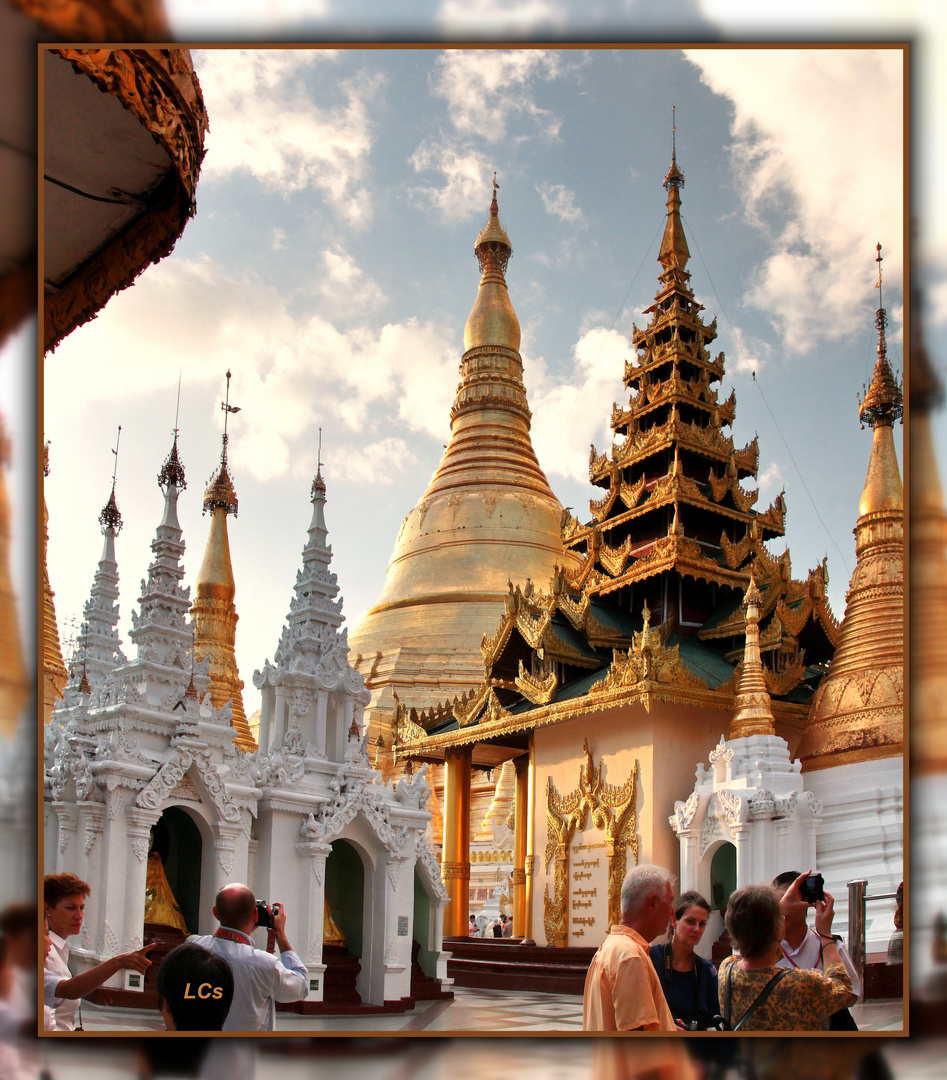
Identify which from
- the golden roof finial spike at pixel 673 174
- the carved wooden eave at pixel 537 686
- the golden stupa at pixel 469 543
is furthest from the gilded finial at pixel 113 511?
the golden stupa at pixel 469 543

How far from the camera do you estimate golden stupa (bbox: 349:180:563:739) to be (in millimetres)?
21016

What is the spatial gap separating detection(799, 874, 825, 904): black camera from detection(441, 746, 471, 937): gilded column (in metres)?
11.8

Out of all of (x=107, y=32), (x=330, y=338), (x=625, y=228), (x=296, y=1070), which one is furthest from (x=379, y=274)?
(x=296, y=1070)

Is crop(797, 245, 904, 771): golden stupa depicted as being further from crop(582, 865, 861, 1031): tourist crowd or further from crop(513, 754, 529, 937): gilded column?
crop(582, 865, 861, 1031): tourist crowd

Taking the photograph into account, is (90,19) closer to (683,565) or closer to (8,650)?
(8,650)

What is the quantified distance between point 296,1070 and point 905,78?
4.25 meters

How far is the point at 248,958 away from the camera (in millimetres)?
3574

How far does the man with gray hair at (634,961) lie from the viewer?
9.86ft

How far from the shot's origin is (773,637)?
12.8 metres

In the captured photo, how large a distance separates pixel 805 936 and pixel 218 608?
16.6 meters

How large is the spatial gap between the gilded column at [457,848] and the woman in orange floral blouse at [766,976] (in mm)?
12003

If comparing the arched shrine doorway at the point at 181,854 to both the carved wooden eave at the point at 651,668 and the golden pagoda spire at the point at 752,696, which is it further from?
the golden pagoda spire at the point at 752,696

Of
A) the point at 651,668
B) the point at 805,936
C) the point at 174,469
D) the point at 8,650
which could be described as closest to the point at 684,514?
the point at 651,668

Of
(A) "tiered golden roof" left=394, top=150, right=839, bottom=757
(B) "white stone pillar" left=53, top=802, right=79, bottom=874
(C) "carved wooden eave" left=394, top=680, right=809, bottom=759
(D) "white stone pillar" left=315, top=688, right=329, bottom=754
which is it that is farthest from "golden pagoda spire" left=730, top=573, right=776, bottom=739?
(B) "white stone pillar" left=53, top=802, right=79, bottom=874
